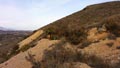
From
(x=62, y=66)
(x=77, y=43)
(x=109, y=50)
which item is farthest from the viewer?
(x=77, y=43)

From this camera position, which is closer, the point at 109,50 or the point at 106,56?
the point at 106,56

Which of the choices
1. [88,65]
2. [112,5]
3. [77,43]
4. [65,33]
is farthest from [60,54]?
[112,5]

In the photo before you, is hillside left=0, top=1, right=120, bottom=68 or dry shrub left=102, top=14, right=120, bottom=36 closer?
hillside left=0, top=1, right=120, bottom=68

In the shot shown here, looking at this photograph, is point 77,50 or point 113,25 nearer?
point 77,50

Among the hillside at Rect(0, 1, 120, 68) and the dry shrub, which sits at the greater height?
the dry shrub

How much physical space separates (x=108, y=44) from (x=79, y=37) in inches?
111

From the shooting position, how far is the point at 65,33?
1884 cm

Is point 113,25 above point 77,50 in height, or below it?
above

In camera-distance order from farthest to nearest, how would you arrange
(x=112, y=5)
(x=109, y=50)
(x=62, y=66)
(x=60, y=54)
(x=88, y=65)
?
(x=112, y=5)
(x=109, y=50)
(x=60, y=54)
(x=88, y=65)
(x=62, y=66)

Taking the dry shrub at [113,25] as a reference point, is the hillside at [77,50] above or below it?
below

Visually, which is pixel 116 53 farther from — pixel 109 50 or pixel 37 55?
pixel 37 55

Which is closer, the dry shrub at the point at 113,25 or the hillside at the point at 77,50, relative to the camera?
the hillside at the point at 77,50

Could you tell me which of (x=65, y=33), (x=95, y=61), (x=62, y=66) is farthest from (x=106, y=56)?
(x=65, y=33)

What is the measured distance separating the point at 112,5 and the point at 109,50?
1601 cm
